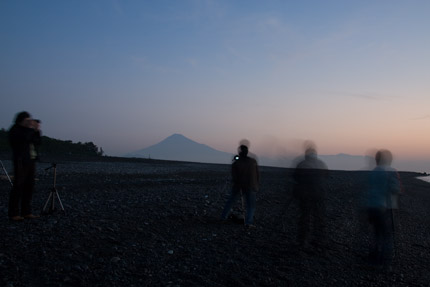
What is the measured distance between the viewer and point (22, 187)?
8.25m

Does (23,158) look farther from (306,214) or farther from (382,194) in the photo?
(382,194)

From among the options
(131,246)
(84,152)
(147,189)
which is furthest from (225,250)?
(84,152)

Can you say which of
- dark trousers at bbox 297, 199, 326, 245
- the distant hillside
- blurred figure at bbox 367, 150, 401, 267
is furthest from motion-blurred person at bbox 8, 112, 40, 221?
the distant hillside

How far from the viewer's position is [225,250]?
25.5ft

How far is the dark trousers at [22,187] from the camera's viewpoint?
8.13 meters

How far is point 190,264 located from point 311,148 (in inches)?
134

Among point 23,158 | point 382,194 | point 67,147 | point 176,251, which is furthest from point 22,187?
point 67,147

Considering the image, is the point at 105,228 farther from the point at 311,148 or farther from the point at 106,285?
the point at 311,148

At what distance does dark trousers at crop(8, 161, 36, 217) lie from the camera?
26.7ft

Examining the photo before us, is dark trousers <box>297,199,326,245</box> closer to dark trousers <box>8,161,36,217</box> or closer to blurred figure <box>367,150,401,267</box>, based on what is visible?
blurred figure <box>367,150,401,267</box>

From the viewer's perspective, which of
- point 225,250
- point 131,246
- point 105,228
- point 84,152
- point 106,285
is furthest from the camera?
point 84,152

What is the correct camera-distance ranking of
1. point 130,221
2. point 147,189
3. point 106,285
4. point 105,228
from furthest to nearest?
point 147,189 < point 130,221 < point 105,228 < point 106,285

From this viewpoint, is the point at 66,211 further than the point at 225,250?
Yes

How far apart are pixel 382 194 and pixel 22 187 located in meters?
6.88
